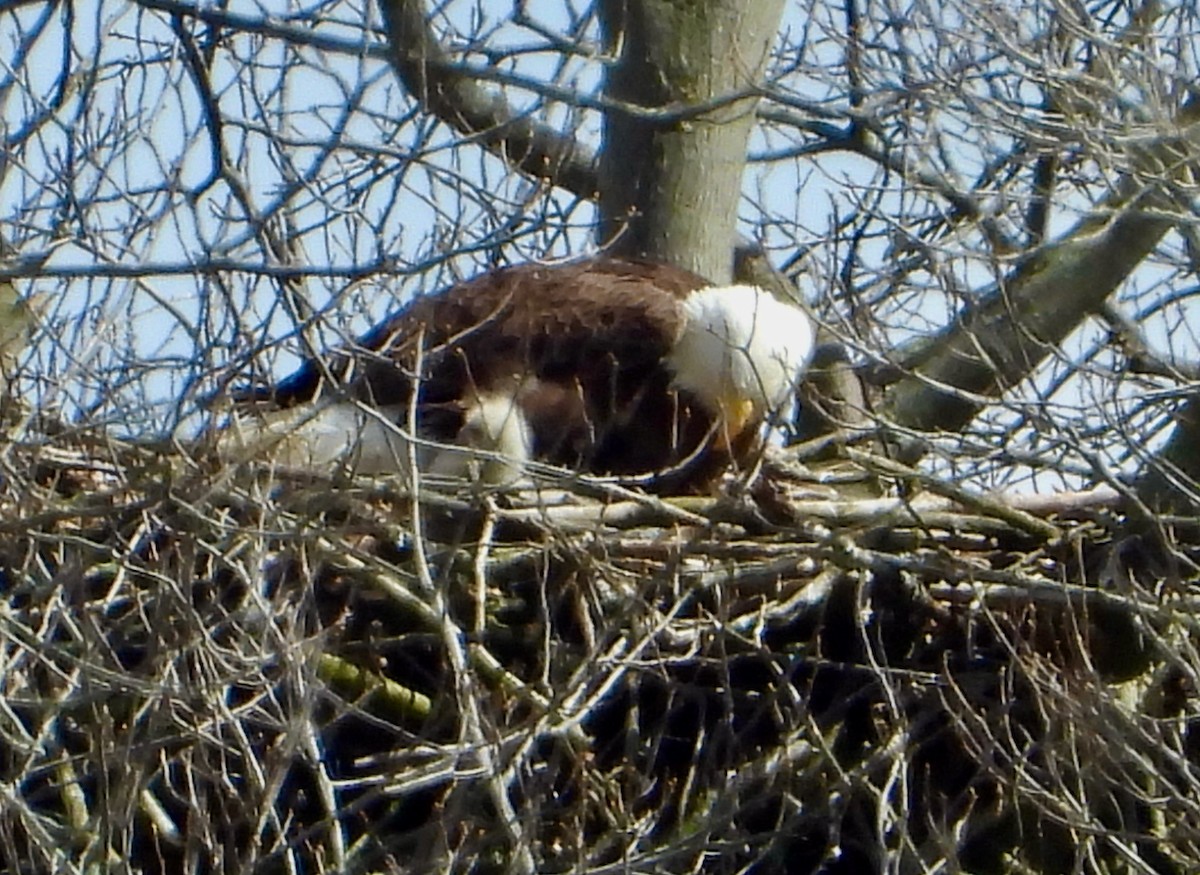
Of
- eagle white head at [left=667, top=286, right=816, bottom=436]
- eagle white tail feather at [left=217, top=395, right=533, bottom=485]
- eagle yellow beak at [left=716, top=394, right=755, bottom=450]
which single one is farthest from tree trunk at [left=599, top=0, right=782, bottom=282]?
eagle white tail feather at [left=217, top=395, right=533, bottom=485]

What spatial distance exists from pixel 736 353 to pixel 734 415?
0.70ft

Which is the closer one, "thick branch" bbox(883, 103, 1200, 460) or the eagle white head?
the eagle white head

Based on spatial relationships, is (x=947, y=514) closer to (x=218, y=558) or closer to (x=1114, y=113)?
(x=1114, y=113)

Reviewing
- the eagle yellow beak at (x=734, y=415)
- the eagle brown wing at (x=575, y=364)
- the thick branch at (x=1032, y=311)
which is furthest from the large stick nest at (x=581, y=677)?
the thick branch at (x=1032, y=311)

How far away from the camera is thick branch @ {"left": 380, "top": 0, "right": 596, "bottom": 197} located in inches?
247

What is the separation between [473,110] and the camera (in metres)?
7.34

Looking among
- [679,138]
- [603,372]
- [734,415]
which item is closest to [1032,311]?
[734,415]

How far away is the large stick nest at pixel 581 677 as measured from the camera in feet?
17.1

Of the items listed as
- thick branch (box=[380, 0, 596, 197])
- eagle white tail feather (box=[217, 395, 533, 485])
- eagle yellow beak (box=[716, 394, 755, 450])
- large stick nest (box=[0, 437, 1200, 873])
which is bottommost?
large stick nest (box=[0, 437, 1200, 873])

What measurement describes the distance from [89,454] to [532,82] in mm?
1384

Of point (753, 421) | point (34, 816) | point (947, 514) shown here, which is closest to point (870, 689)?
point (947, 514)

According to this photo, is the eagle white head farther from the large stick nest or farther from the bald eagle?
the large stick nest

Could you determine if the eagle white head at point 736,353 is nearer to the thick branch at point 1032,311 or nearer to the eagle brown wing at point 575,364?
the eagle brown wing at point 575,364

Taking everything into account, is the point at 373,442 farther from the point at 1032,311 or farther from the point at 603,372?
the point at 1032,311
